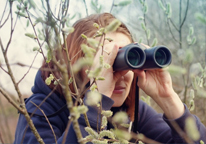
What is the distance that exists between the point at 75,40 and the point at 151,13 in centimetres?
282

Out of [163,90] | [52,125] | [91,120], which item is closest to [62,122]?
[52,125]

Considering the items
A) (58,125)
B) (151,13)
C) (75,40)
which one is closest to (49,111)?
(58,125)

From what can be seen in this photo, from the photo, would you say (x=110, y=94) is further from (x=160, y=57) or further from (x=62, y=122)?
(x=62, y=122)

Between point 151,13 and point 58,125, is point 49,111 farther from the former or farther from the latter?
point 151,13

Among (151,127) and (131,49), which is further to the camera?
(151,127)

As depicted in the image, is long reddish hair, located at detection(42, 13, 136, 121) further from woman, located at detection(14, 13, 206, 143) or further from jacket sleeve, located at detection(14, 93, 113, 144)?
jacket sleeve, located at detection(14, 93, 113, 144)

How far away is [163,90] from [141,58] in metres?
0.26

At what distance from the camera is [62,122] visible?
103 centimetres

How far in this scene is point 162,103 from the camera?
93 centimetres

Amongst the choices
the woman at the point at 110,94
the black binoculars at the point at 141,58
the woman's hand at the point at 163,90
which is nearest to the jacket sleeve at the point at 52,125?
the woman at the point at 110,94

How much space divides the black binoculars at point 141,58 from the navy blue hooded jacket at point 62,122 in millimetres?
122

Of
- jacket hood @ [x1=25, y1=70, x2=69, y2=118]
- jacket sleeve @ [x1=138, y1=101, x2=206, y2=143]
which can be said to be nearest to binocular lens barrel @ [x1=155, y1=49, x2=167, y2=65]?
jacket sleeve @ [x1=138, y1=101, x2=206, y2=143]

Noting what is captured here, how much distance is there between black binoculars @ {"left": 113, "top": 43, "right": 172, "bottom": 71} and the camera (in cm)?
71

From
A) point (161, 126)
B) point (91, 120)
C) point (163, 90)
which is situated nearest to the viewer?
point (91, 120)
